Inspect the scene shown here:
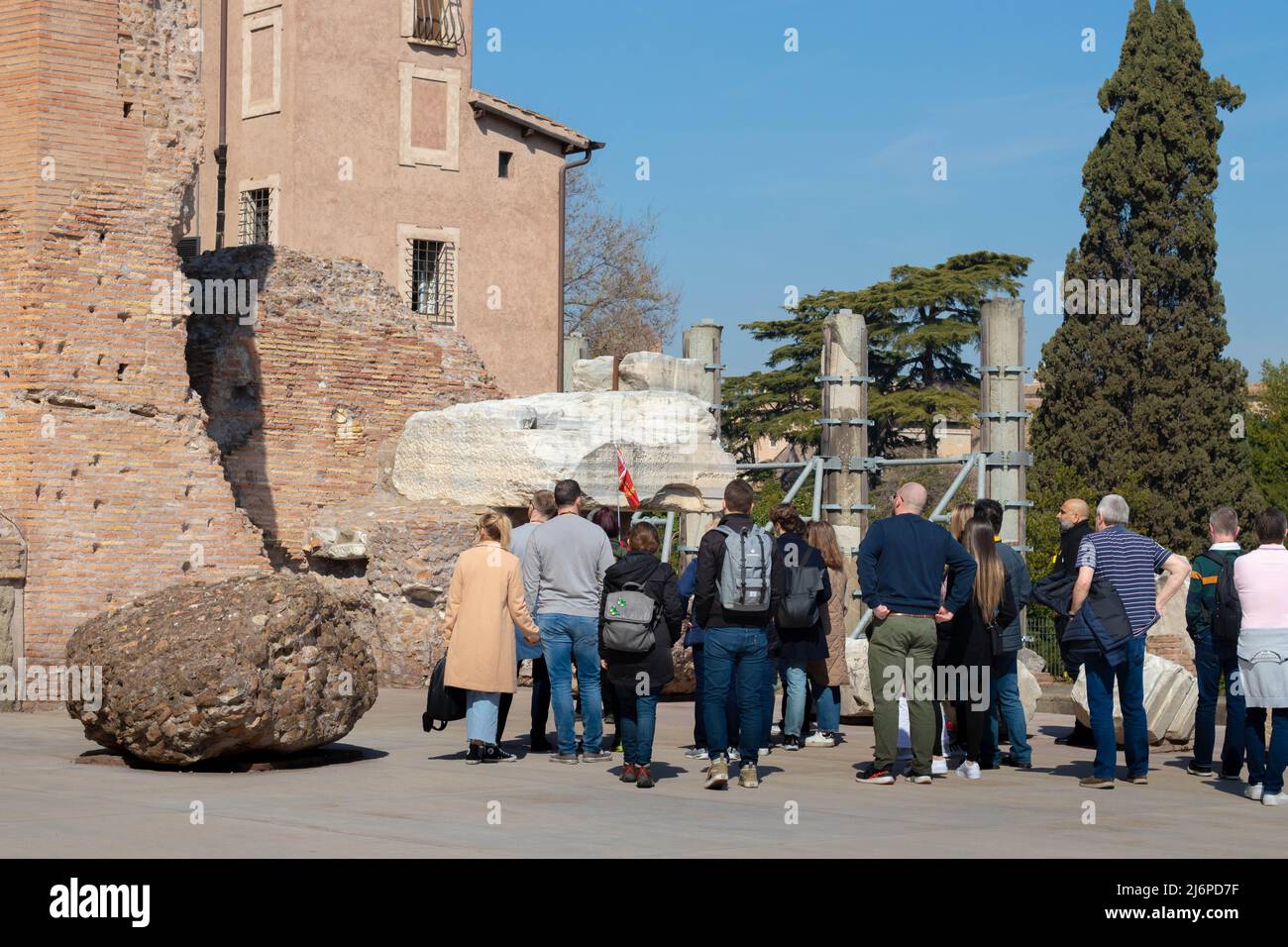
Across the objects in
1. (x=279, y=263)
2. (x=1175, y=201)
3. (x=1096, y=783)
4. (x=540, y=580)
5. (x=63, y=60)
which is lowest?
(x=1096, y=783)

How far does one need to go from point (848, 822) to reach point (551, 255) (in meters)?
30.4

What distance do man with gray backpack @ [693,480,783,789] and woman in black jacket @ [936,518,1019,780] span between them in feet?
4.99

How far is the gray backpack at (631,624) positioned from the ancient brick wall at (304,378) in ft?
31.4

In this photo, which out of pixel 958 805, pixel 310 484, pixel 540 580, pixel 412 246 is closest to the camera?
pixel 958 805

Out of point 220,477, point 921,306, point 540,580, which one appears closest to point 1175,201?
point 921,306

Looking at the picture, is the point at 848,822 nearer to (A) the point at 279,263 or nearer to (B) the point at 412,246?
(A) the point at 279,263

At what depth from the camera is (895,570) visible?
10.5 meters

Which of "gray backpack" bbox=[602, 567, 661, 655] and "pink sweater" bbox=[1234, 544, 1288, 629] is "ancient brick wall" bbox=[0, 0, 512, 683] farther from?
"pink sweater" bbox=[1234, 544, 1288, 629]

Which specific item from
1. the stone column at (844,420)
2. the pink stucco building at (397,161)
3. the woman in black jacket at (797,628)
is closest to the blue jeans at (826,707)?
the woman in black jacket at (797,628)

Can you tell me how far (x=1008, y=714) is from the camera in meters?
11.9

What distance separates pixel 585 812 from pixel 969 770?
10.2 feet

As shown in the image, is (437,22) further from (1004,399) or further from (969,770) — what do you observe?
(969,770)

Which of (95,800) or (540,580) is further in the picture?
(540,580)

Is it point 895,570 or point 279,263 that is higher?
point 279,263
